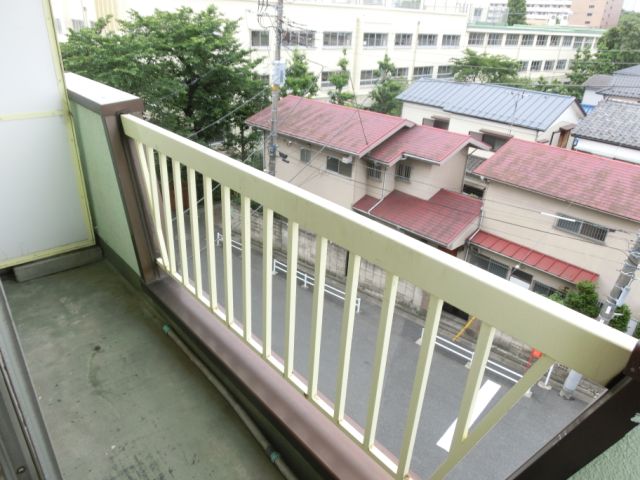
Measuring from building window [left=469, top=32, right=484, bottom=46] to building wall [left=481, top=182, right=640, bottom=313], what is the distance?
50.7 ft

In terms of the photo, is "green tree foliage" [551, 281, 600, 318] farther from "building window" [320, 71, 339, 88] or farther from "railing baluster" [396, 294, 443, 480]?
"building window" [320, 71, 339, 88]

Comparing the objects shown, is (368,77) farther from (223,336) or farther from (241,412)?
(241,412)

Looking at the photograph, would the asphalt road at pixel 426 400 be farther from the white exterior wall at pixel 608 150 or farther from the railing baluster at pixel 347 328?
the white exterior wall at pixel 608 150

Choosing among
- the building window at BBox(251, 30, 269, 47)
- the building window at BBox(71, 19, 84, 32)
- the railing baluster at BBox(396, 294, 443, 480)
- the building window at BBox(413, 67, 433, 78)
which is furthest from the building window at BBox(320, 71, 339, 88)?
the railing baluster at BBox(396, 294, 443, 480)

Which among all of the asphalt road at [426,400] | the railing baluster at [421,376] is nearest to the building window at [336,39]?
the asphalt road at [426,400]

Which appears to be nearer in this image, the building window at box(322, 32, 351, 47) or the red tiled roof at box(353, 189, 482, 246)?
the red tiled roof at box(353, 189, 482, 246)

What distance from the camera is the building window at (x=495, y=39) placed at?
19.3 m

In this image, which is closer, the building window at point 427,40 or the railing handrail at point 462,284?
the railing handrail at point 462,284

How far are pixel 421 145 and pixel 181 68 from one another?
4.83m

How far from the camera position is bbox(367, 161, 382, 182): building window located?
25.0 ft

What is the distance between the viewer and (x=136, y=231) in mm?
1454

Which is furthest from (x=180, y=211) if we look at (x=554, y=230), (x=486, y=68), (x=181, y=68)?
(x=486, y=68)

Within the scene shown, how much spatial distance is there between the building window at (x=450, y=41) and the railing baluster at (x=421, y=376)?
19885mm

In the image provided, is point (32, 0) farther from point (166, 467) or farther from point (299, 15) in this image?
Answer: point (299, 15)
